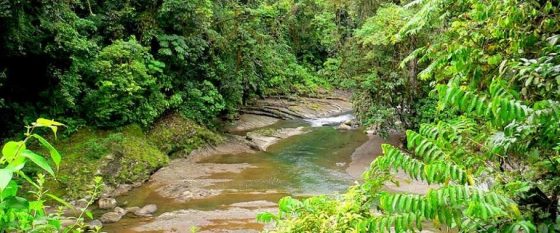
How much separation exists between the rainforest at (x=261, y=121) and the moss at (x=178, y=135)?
51 mm

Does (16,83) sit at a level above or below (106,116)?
above

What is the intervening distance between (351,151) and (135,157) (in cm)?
706

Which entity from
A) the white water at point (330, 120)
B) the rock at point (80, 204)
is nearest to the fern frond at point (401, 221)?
the rock at point (80, 204)

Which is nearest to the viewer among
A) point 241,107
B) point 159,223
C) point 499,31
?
point 499,31

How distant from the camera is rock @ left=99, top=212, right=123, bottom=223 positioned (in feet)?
28.8

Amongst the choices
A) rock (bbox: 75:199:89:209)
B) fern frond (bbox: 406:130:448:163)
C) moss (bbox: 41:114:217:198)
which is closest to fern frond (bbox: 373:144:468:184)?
fern frond (bbox: 406:130:448:163)

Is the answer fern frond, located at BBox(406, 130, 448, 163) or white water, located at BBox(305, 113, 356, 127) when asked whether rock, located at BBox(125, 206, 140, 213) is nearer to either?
fern frond, located at BBox(406, 130, 448, 163)

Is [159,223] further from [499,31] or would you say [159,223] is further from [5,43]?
[499,31]

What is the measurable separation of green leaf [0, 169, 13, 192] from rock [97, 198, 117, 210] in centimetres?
911

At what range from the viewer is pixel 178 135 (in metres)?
14.4

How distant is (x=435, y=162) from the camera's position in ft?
8.77

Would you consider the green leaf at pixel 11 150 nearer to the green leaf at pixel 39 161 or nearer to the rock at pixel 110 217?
the green leaf at pixel 39 161

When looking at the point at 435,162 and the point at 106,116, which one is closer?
the point at 435,162

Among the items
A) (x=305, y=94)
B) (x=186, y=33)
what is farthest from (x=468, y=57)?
(x=305, y=94)
